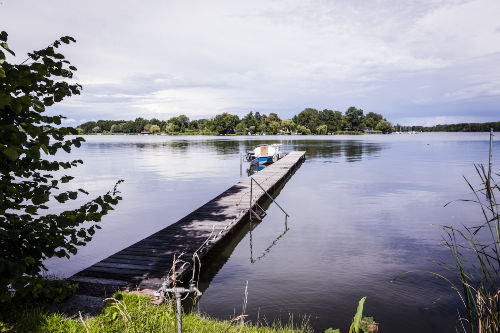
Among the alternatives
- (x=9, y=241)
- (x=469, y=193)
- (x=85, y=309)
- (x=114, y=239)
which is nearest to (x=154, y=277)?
(x=85, y=309)

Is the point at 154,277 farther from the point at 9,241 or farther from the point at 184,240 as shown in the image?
the point at 9,241

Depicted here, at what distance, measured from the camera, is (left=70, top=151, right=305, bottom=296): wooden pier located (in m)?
7.38

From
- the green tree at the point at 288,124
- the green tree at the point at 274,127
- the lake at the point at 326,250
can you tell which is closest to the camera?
the lake at the point at 326,250

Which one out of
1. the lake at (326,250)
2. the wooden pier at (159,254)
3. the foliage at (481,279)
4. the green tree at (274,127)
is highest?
the green tree at (274,127)

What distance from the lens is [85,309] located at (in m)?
5.99

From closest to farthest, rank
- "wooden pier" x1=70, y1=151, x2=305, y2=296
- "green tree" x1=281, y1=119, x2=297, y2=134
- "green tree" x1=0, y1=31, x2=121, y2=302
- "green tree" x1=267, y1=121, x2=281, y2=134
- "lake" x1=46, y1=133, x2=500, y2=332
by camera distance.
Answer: "green tree" x1=0, y1=31, x2=121, y2=302 → "wooden pier" x1=70, y1=151, x2=305, y2=296 → "lake" x1=46, y1=133, x2=500, y2=332 → "green tree" x1=267, y1=121, x2=281, y2=134 → "green tree" x1=281, y1=119, x2=297, y2=134

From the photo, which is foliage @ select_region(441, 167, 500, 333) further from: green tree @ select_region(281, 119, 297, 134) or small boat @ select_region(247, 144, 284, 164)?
green tree @ select_region(281, 119, 297, 134)

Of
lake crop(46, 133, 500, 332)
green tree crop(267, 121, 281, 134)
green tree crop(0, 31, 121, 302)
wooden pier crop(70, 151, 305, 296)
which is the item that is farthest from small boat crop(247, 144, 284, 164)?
green tree crop(267, 121, 281, 134)

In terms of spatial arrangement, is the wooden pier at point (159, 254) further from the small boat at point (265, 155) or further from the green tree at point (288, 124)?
the green tree at point (288, 124)

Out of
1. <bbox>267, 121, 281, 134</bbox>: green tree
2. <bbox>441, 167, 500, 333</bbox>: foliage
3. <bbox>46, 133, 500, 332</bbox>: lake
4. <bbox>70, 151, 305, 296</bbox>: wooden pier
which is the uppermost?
<bbox>267, 121, 281, 134</bbox>: green tree

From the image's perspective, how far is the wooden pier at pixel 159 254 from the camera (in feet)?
24.2

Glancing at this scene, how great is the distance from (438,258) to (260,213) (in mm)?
8378

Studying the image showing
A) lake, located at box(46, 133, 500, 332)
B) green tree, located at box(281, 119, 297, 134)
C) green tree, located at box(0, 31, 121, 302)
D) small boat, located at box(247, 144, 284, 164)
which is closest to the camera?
green tree, located at box(0, 31, 121, 302)

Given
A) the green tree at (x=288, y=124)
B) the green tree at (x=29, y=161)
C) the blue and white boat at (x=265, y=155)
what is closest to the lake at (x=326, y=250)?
the green tree at (x=29, y=161)
